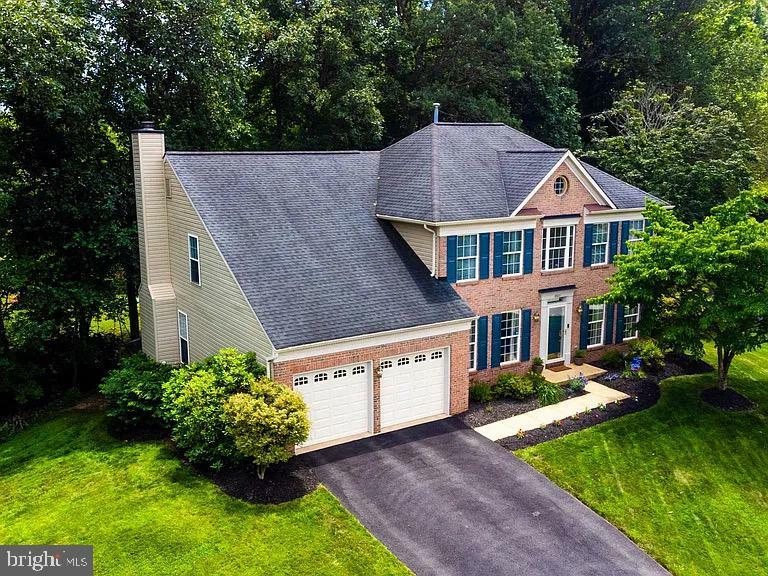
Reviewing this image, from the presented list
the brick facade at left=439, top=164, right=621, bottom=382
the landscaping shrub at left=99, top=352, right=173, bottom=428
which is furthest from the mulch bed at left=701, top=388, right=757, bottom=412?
the landscaping shrub at left=99, top=352, right=173, bottom=428

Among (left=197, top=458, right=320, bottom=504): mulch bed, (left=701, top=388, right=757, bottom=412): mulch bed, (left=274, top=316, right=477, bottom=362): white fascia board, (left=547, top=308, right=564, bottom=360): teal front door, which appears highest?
(left=274, top=316, right=477, bottom=362): white fascia board

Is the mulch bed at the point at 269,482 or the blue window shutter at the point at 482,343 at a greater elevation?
the blue window shutter at the point at 482,343

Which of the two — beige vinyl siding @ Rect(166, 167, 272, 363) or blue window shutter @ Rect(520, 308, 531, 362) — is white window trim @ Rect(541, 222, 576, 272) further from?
beige vinyl siding @ Rect(166, 167, 272, 363)

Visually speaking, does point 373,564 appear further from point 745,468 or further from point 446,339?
point 745,468

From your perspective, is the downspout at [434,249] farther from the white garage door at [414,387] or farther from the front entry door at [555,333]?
the front entry door at [555,333]

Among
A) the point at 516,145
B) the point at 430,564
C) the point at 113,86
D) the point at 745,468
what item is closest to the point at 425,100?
the point at 516,145

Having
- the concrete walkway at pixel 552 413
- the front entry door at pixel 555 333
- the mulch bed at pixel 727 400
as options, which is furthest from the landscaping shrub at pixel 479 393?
the mulch bed at pixel 727 400
